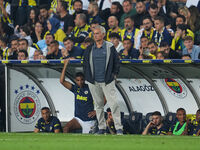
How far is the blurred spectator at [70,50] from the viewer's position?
39.9ft

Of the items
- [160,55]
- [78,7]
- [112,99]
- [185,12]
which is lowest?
[112,99]

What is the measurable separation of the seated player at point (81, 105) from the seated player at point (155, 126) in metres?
1.14

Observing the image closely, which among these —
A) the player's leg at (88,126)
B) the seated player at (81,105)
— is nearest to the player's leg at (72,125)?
the seated player at (81,105)

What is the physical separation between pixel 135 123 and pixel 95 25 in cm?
325

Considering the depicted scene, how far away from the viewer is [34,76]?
11.9 metres

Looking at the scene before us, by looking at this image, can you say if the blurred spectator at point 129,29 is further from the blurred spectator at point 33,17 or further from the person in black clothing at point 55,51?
the blurred spectator at point 33,17

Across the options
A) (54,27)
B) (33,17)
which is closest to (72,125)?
(54,27)

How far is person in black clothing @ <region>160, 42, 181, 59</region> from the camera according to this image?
11344 millimetres

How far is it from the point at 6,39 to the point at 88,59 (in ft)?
20.5

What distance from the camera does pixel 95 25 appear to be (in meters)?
13.2

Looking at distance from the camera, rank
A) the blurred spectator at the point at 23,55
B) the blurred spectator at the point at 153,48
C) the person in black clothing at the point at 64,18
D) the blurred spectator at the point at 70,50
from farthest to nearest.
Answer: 1. the person in black clothing at the point at 64,18
2. the blurred spectator at the point at 23,55
3. the blurred spectator at the point at 70,50
4. the blurred spectator at the point at 153,48

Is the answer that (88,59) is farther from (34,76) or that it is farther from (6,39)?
(6,39)

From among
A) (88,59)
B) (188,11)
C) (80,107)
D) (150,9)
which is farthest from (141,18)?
(88,59)

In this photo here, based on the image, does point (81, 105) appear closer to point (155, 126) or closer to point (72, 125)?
point (72, 125)
